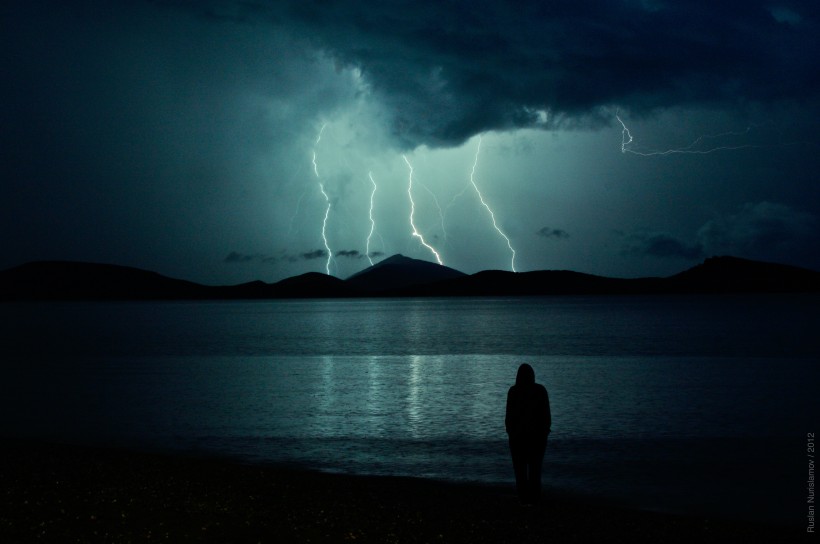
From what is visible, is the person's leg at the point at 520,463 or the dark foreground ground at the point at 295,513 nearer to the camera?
the dark foreground ground at the point at 295,513

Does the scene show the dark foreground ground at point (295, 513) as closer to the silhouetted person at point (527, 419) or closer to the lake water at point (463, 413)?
the silhouetted person at point (527, 419)

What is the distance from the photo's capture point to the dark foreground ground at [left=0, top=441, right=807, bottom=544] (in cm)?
933

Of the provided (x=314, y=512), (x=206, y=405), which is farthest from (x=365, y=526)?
(x=206, y=405)

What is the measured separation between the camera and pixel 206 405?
2669cm

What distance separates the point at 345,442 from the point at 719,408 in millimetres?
14275

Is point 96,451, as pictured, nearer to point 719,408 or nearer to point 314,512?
point 314,512

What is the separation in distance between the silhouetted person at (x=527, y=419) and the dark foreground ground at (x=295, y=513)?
33.1 inches

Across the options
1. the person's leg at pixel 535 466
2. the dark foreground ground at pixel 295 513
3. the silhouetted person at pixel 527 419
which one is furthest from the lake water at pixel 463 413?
the silhouetted person at pixel 527 419

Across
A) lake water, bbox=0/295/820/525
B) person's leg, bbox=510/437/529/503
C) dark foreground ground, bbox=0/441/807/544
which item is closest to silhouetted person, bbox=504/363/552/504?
person's leg, bbox=510/437/529/503

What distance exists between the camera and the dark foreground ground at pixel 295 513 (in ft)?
30.6

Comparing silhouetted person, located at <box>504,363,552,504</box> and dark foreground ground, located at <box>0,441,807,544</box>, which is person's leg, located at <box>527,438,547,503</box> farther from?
dark foreground ground, located at <box>0,441,807,544</box>

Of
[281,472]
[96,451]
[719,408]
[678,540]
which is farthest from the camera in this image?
[719,408]

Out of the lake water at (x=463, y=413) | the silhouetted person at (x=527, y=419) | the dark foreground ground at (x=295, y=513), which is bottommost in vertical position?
the lake water at (x=463, y=413)

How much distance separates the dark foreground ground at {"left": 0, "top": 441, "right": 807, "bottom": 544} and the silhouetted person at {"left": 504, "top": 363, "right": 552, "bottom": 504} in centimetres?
84
